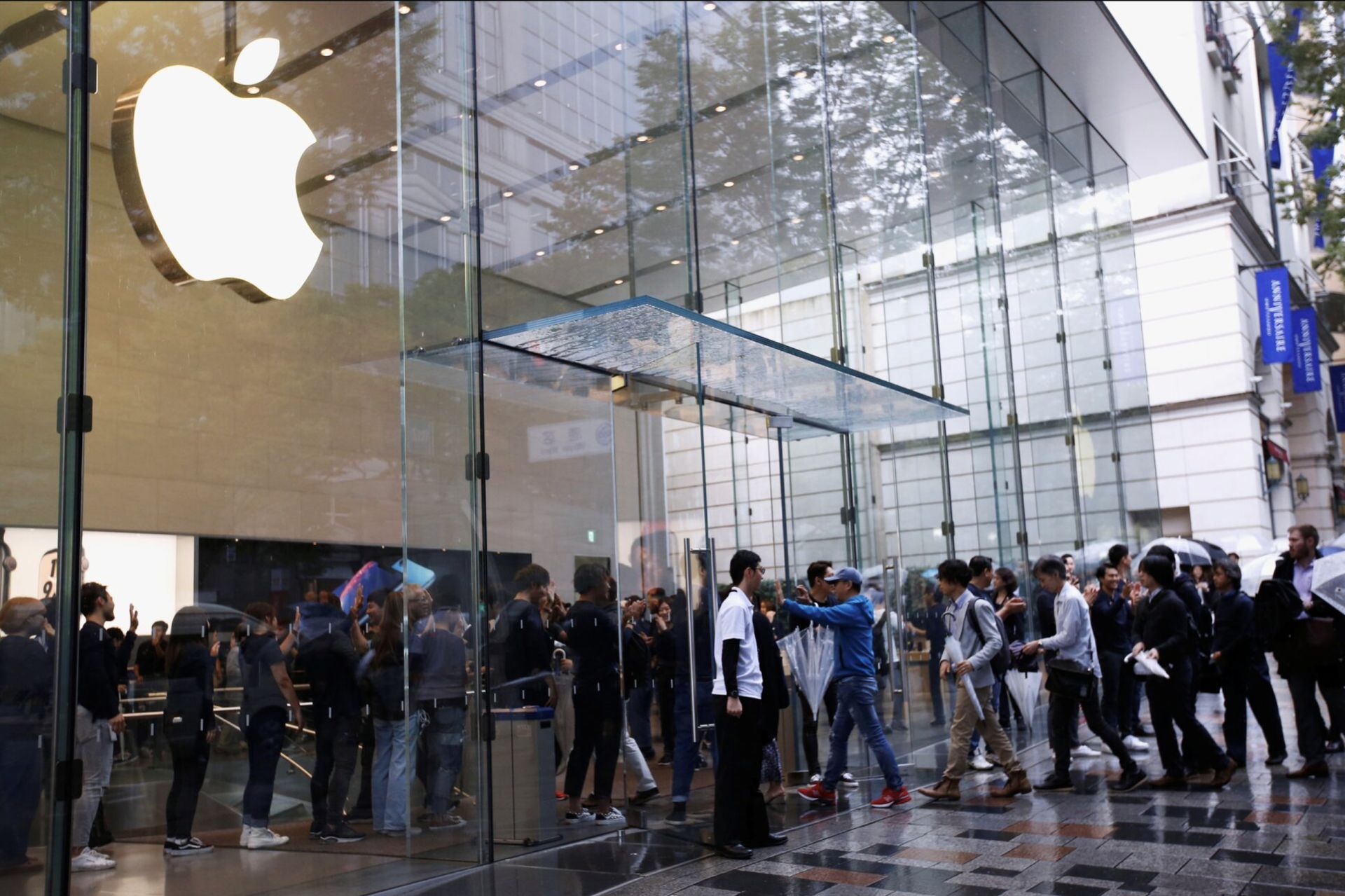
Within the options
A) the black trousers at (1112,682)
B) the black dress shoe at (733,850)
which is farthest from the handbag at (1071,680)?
the black dress shoe at (733,850)

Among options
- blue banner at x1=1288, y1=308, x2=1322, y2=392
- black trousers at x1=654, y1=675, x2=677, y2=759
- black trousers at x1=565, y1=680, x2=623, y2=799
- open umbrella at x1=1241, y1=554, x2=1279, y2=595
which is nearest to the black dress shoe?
black trousers at x1=565, y1=680, x2=623, y2=799

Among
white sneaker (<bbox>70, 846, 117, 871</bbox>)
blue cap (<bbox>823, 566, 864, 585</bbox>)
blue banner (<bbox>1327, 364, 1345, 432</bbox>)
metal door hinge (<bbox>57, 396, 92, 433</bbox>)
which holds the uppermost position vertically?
blue banner (<bbox>1327, 364, 1345, 432</bbox>)

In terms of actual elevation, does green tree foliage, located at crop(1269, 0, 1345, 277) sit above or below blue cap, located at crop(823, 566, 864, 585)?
above

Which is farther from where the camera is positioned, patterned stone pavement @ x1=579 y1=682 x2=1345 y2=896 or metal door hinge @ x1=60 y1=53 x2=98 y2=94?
patterned stone pavement @ x1=579 y1=682 x2=1345 y2=896

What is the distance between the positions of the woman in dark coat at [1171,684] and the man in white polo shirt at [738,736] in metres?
3.31

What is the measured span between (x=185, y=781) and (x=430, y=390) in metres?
2.63

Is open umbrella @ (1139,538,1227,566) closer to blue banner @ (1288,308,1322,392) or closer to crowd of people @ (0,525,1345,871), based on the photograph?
crowd of people @ (0,525,1345,871)

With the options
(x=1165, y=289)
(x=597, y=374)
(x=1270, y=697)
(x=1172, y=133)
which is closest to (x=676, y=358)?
(x=597, y=374)

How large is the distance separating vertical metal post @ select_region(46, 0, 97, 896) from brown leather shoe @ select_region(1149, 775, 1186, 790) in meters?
7.28

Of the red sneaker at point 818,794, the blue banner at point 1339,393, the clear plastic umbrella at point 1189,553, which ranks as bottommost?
the red sneaker at point 818,794

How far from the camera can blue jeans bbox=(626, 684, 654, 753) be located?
8.55 metres

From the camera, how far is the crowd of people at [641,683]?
616 centimetres

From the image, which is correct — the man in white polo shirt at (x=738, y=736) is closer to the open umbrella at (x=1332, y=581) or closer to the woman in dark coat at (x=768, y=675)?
the woman in dark coat at (x=768, y=675)

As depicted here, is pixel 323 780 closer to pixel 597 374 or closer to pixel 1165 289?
pixel 597 374
